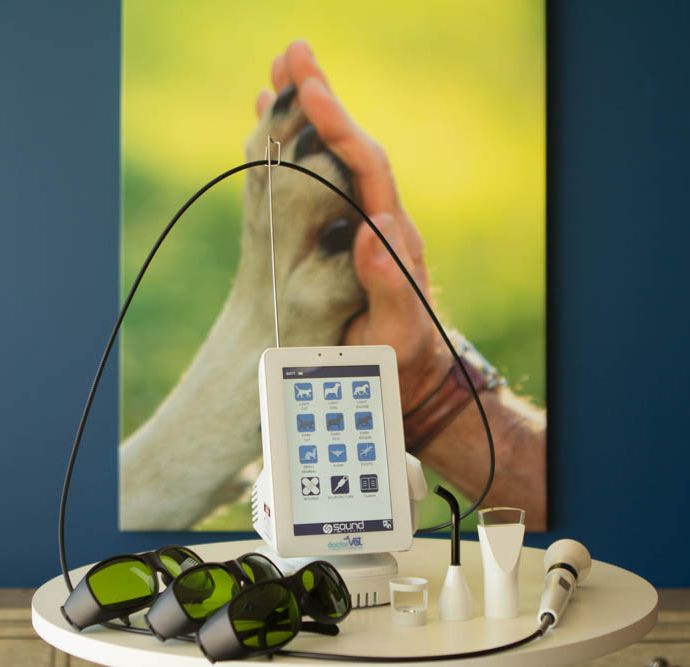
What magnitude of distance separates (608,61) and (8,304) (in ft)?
6.06

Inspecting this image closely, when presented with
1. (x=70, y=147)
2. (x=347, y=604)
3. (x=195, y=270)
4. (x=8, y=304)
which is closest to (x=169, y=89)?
(x=70, y=147)

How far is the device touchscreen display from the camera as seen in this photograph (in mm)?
1482

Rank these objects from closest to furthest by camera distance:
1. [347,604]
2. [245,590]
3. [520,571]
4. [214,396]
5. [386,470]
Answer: [245,590] → [347,604] → [386,470] → [520,571] → [214,396]

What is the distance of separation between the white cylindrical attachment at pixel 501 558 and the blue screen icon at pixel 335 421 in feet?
0.84

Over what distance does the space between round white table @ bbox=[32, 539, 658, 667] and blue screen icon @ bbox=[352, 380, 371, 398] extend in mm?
321

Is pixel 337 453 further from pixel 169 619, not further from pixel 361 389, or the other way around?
pixel 169 619

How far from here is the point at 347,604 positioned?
129cm

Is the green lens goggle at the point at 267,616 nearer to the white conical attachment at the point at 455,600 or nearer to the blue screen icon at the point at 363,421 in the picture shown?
the white conical attachment at the point at 455,600

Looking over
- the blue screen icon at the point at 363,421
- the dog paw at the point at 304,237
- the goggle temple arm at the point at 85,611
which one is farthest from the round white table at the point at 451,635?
the dog paw at the point at 304,237

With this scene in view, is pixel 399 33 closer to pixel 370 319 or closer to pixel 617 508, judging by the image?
pixel 370 319

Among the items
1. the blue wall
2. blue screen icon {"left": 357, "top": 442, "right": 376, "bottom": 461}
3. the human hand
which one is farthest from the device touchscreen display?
the blue wall

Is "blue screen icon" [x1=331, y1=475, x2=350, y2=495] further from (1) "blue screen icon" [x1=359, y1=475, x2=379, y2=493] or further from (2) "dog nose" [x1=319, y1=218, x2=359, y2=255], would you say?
(2) "dog nose" [x1=319, y1=218, x2=359, y2=255]

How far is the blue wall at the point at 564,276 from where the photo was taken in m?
2.79

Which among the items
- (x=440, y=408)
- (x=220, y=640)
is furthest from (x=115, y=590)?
(x=440, y=408)
